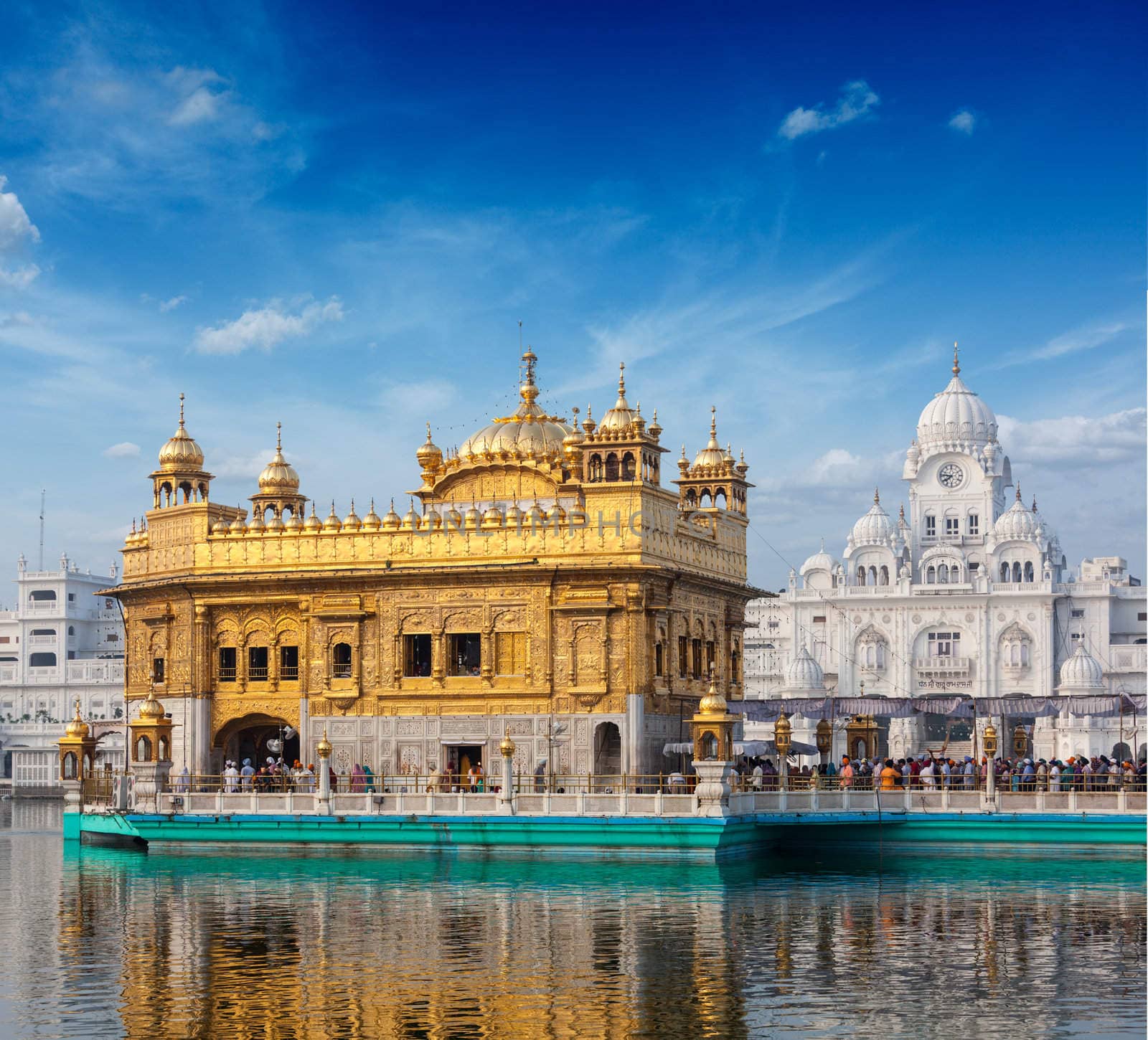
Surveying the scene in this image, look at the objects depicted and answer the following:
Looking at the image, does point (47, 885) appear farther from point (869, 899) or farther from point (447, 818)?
point (869, 899)

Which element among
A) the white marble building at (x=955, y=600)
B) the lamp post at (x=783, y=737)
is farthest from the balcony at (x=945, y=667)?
the lamp post at (x=783, y=737)

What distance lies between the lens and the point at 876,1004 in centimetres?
1727

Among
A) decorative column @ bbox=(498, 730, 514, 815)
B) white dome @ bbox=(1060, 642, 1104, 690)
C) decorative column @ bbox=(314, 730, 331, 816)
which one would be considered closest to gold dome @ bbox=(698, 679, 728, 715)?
decorative column @ bbox=(498, 730, 514, 815)

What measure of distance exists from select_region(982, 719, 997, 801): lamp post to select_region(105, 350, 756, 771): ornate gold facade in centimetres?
627

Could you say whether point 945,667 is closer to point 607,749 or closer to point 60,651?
point 60,651

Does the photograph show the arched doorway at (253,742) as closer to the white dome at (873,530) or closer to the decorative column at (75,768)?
the decorative column at (75,768)

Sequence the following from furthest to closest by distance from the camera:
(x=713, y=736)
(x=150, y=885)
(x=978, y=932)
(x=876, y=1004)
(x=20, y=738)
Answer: (x=20, y=738)
(x=713, y=736)
(x=150, y=885)
(x=978, y=932)
(x=876, y=1004)

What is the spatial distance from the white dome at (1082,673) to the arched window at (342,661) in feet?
183

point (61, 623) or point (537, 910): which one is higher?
point (61, 623)

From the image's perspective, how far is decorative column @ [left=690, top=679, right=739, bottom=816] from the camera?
30031 millimetres

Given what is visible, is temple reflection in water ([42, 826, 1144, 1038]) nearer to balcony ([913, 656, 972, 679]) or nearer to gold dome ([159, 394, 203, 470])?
gold dome ([159, 394, 203, 470])

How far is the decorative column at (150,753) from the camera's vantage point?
3347 centimetres

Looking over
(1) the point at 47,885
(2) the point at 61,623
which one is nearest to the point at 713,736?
(1) the point at 47,885

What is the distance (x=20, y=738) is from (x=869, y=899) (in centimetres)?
7523
